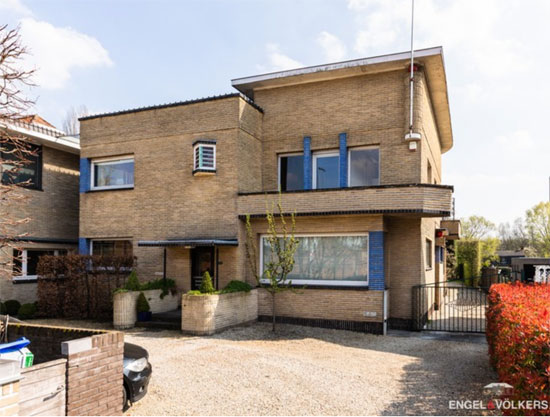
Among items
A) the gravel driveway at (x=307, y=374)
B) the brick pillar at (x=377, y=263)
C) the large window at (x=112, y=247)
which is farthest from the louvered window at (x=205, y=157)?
the brick pillar at (x=377, y=263)

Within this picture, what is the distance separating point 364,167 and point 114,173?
9237 millimetres

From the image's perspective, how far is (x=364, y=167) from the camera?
14820 millimetres

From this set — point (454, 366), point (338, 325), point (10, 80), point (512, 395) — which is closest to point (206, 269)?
point (338, 325)

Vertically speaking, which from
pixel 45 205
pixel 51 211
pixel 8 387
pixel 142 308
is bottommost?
pixel 142 308

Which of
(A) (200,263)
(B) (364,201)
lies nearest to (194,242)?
(A) (200,263)

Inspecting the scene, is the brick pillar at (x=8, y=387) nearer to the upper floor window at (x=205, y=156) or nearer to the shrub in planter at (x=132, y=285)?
the shrub in planter at (x=132, y=285)

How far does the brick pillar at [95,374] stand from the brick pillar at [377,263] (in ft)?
27.5

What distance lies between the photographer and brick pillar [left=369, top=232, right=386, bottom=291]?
41.1ft

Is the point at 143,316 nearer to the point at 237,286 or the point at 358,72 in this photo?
the point at 237,286

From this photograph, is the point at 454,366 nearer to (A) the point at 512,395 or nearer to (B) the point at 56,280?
(A) the point at 512,395

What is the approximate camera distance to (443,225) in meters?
20.9

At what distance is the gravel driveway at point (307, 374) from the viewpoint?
6.31 m

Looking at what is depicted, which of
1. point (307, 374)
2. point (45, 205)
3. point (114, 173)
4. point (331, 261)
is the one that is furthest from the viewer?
point (45, 205)

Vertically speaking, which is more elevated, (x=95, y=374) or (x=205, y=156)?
(x=205, y=156)
